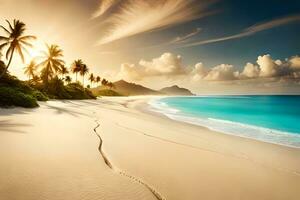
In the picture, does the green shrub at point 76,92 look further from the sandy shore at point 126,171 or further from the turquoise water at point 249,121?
the sandy shore at point 126,171

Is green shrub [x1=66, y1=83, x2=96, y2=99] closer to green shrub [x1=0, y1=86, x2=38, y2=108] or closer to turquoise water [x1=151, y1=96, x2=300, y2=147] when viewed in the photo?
turquoise water [x1=151, y1=96, x2=300, y2=147]

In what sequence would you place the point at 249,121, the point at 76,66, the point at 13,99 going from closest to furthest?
the point at 13,99, the point at 249,121, the point at 76,66

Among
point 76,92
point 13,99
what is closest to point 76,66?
point 76,92

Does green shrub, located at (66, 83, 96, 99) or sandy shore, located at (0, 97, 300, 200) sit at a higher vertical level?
green shrub, located at (66, 83, 96, 99)

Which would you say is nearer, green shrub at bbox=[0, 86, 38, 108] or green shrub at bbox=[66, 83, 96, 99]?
green shrub at bbox=[0, 86, 38, 108]

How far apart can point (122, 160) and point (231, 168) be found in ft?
9.24

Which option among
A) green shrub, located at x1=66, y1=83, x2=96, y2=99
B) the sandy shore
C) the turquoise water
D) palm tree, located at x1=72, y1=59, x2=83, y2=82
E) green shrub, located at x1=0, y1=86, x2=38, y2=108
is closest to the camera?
the sandy shore

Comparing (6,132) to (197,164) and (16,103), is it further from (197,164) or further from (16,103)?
(16,103)

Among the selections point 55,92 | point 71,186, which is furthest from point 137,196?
point 55,92

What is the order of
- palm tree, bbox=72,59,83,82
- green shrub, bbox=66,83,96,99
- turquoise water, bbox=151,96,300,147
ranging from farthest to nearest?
palm tree, bbox=72,59,83,82
green shrub, bbox=66,83,96,99
turquoise water, bbox=151,96,300,147

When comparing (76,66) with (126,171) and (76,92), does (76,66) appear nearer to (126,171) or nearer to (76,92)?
(76,92)

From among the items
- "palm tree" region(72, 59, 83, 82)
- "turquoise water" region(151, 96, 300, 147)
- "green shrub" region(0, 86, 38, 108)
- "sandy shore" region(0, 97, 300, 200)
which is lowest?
"turquoise water" region(151, 96, 300, 147)

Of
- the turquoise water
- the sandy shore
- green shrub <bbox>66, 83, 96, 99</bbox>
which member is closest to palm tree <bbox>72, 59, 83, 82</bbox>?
green shrub <bbox>66, 83, 96, 99</bbox>

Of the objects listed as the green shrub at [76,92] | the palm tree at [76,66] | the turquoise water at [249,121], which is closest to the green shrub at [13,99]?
the turquoise water at [249,121]
